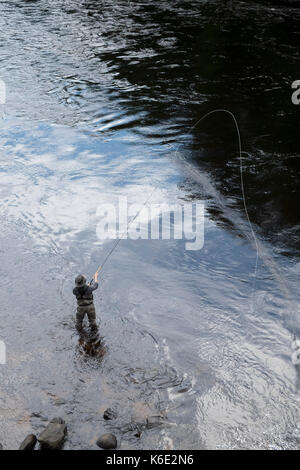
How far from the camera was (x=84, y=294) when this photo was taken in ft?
25.2

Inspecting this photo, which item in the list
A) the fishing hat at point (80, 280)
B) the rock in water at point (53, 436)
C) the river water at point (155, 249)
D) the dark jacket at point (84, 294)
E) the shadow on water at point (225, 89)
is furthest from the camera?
the shadow on water at point (225, 89)

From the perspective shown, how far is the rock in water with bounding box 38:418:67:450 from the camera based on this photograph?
6.11 meters

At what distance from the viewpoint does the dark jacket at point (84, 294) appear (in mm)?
7656

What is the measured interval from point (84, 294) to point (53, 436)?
2.14 metres

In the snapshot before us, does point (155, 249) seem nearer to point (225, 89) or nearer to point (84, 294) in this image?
point (84, 294)

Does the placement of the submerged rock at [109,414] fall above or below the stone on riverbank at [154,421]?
above

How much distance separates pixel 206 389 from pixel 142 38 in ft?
67.7

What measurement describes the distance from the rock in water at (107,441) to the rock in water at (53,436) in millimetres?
447

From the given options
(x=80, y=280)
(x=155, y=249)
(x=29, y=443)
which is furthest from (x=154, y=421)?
(x=155, y=249)

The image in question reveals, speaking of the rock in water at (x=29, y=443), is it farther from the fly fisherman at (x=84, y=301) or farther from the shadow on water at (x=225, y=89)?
the shadow on water at (x=225, y=89)

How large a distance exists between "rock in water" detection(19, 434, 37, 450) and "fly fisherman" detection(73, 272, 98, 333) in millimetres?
2057

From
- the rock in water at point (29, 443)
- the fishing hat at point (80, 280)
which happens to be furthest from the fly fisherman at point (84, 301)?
the rock in water at point (29, 443)

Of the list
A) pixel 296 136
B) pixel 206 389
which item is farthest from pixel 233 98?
pixel 206 389
